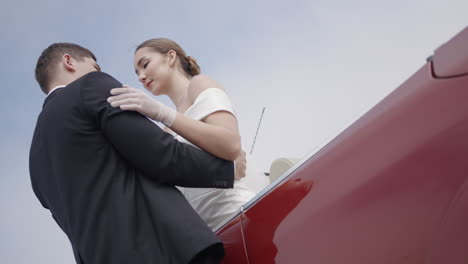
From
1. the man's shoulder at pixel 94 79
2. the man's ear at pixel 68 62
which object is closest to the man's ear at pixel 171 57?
the man's ear at pixel 68 62

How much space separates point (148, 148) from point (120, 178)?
0.14 meters

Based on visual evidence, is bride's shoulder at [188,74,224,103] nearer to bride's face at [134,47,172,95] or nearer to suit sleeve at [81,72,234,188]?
bride's face at [134,47,172,95]

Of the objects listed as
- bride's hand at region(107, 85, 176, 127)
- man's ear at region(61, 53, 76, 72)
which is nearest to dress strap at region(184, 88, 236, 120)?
bride's hand at region(107, 85, 176, 127)

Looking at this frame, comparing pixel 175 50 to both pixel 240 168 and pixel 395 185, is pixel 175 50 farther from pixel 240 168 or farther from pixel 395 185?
pixel 395 185

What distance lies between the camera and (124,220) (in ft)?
4.65

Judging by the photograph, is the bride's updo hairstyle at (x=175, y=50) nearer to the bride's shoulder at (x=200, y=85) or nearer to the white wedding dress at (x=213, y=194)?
the bride's shoulder at (x=200, y=85)

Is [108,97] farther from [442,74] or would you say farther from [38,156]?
[442,74]

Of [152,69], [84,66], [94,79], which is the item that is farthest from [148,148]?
[152,69]

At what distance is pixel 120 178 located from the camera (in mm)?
1490

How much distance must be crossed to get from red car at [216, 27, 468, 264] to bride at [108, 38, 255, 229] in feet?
1.43

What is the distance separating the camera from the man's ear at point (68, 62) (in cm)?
198

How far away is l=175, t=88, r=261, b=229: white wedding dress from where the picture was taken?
6.22ft

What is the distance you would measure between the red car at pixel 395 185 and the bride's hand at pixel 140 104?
0.56 meters

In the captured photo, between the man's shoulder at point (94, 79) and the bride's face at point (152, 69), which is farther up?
the bride's face at point (152, 69)
